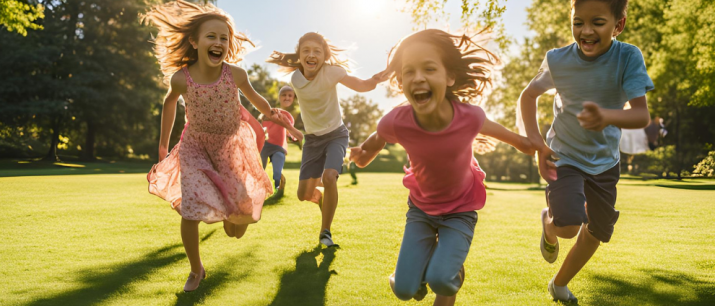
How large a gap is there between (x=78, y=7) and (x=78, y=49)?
351 cm

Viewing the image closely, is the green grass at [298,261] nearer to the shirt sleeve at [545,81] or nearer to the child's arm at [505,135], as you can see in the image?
the child's arm at [505,135]

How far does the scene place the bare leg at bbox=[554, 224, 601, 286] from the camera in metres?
4.05

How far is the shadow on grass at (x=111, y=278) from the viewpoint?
408 centimetres

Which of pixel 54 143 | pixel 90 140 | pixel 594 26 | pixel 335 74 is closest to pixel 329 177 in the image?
pixel 335 74

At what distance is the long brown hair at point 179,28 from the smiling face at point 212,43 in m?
0.15

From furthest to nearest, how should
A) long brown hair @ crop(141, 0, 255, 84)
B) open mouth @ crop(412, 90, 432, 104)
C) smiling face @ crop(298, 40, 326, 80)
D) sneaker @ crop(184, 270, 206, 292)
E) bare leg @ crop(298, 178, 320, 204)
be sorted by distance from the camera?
1. bare leg @ crop(298, 178, 320, 204)
2. smiling face @ crop(298, 40, 326, 80)
3. long brown hair @ crop(141, 0, 255, 84)
4. sneaker @ crop(184, 270, 206, 292)
5. open mouth @ crop(412, 90, 432, 104)

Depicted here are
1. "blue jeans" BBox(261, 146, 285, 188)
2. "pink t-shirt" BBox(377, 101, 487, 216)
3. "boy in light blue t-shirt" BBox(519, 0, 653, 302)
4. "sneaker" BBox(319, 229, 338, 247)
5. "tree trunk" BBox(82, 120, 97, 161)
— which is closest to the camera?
"pink t-shirt" BBox(377, 101, 487, 216)

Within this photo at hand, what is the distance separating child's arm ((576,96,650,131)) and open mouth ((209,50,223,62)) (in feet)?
10.3

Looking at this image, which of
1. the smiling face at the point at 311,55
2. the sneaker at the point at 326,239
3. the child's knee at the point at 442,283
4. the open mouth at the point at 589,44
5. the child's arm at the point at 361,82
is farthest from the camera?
the smiling face at the point at 311,55

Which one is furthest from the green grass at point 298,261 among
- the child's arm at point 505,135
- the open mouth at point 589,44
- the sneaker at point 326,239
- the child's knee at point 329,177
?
the open mouth at point 589,44

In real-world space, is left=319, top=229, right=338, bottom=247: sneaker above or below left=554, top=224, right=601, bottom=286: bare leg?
below

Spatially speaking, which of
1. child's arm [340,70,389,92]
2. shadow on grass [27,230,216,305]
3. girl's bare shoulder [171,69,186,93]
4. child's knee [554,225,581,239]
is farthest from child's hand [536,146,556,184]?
shadow on grass [27,230,216,305]

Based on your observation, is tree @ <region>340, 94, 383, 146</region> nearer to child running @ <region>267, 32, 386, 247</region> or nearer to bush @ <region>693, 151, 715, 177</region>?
bush @ <region>693, 151, 715, 177</region>

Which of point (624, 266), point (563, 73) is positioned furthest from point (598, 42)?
point (624, 266)
